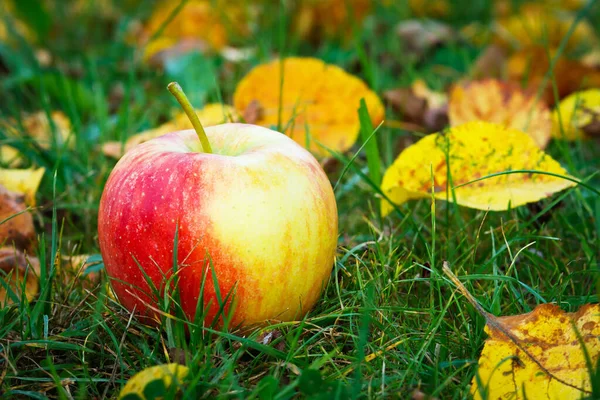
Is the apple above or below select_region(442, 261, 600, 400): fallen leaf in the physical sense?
above

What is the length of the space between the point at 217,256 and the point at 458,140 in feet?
2.39

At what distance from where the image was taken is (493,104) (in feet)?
6.86

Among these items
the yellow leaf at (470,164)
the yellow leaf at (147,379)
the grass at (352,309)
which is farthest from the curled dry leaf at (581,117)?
the yellow leaf at (147,379)

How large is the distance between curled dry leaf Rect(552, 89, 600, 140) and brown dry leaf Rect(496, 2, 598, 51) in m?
1.08

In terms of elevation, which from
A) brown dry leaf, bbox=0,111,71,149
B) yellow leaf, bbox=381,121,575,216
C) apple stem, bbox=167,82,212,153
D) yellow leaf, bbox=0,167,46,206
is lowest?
brown dry leaf, bbox=0,111,71,149

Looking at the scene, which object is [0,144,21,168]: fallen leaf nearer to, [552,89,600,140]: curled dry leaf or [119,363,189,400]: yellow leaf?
[119,363,189,400]: yellow leaf

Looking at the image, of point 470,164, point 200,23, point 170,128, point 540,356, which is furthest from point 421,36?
point 540,356

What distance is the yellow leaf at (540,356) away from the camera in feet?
3.40

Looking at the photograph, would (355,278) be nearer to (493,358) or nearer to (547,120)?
(493,358)

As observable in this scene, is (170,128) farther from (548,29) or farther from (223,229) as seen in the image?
(548,29)

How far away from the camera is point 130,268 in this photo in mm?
1188

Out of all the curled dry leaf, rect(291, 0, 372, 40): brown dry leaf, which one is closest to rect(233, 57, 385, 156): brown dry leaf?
the curled dry leaf

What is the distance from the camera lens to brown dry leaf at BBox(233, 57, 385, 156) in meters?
2.08

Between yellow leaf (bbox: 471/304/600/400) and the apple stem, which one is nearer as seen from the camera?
yellow leaf (bbox: 471/304/600/400)
